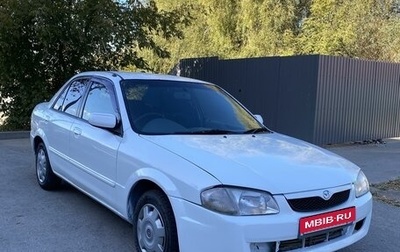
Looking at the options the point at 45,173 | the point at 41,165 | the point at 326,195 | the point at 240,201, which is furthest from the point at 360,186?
the point at 41,165

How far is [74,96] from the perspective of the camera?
218 inches

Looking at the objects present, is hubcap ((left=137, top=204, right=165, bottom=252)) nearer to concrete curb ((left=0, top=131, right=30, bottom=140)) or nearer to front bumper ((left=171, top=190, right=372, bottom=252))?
front bumper ((left=171, top=190, right=372, bottom=252))

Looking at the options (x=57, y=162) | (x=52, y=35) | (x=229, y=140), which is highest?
(x=52, y=35)

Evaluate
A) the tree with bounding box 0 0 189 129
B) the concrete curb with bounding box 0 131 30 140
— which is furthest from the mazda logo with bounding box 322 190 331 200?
the concrete curb with bounding box 0 131 30 140

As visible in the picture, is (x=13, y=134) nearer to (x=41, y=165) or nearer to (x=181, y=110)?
(x=41, y=165)

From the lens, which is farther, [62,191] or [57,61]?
[57,61]

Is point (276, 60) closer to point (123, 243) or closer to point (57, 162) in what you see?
point (57, 162)

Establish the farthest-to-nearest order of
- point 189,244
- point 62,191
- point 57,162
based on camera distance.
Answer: point 62,191
point 57,162
point 189,244

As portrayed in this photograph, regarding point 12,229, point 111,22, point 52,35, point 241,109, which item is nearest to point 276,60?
point 111,22

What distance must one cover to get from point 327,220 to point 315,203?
166 mm

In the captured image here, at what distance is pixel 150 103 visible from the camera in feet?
14.8

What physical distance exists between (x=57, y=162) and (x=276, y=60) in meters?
7.41

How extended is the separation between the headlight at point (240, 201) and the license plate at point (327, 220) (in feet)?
0.84

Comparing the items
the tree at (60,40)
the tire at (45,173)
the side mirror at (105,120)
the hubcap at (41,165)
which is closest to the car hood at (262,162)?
the side mirror at (105,120)
